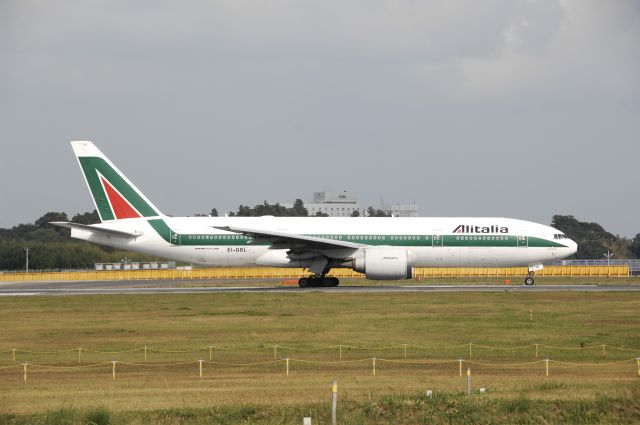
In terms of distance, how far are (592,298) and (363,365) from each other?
84.3 feet

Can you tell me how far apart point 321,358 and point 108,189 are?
34448 millimetres

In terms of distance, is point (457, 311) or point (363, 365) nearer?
point (363, 365)

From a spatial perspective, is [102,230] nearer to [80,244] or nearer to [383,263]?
[383,263]

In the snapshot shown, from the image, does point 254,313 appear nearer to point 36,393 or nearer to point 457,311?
point 457,311

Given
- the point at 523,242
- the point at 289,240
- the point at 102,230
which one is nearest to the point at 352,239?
the point at 289,240

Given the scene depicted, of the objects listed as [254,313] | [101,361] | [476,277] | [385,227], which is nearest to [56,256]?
[476,277]

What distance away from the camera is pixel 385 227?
57.1 metres

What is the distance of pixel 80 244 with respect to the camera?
10194cm

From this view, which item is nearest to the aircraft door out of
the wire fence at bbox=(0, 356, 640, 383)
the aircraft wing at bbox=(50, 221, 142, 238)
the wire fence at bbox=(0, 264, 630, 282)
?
the wire fence at bbox=(0, 264, 630, 282)

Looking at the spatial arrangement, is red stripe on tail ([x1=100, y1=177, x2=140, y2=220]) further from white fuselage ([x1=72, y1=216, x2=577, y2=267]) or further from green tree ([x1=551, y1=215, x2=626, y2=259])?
green tree ([x1=551, y1=215, x2=626, y2=259])

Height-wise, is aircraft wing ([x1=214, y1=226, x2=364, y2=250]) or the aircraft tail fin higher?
the aircraft tail fin

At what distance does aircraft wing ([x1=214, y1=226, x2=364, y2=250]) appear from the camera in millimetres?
53219

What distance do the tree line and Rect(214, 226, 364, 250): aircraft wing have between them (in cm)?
1410

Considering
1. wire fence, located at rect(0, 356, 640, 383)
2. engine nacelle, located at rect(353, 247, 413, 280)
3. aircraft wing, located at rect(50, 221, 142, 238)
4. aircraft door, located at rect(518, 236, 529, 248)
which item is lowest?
wire fence, located at rect(0, 356, 640, 383)
